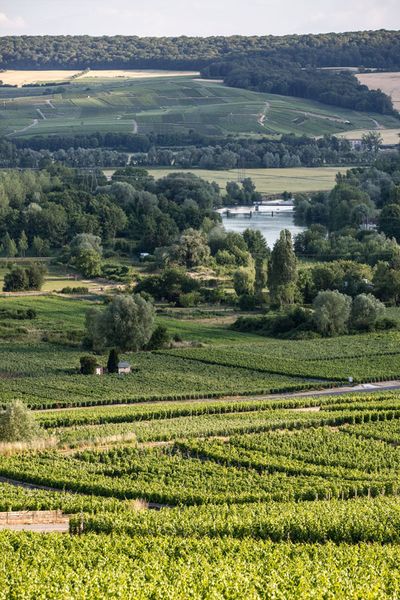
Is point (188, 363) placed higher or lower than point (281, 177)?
higher

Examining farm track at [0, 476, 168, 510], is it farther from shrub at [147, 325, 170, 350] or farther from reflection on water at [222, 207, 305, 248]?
reflection on water at [222, 207, 305, 248]

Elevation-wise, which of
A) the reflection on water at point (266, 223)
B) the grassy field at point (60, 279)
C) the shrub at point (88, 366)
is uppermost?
the shrub at point (88, 366)

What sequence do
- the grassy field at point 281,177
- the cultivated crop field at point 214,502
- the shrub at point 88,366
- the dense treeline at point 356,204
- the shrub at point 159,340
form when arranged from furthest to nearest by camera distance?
1. the grassy field at point 281,177
2. the dense treeline at point 356,204
3. the shrub at point 159,340
4. the shrub at point 88,366
5. the cultivated crop field at point 214,502

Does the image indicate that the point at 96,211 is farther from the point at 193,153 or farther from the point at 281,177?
the point at 193,153

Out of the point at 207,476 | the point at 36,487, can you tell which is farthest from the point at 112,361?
the point at 36,487

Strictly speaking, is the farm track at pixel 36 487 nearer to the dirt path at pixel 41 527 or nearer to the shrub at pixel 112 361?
the dirt path at pixel 41 527

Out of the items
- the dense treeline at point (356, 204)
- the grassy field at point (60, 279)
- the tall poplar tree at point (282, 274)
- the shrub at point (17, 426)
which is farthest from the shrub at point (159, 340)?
the dense treeline at point (356, 204)
